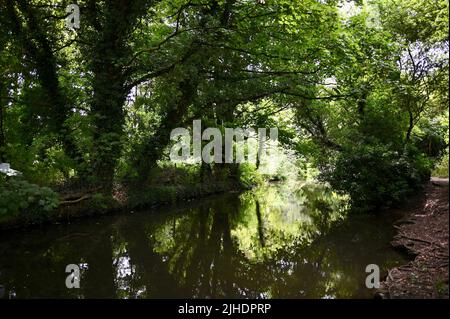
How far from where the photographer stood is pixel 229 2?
37.4 feet

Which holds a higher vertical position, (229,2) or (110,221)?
(229,2)

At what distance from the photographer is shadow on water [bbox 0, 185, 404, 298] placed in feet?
18.9

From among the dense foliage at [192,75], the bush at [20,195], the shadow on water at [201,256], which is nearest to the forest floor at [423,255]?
the shadow on water at [201,256]

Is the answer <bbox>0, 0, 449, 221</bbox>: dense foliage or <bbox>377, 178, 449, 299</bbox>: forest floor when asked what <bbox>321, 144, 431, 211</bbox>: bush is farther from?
<bbox>377, 178, 449, 299</bbox>: forest floor

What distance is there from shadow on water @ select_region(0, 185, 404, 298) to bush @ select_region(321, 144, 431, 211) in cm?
80

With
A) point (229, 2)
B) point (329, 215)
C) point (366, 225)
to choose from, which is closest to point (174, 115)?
point (229, 2)

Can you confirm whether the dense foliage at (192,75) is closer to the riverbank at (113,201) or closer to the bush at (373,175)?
the bush at (373,175)

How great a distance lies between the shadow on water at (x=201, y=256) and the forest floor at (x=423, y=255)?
0.36 m

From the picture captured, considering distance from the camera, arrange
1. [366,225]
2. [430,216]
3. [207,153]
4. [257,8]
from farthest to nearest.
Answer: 1. [207,153]
2. [257,8]
3. [366,225]
4. [430,216]

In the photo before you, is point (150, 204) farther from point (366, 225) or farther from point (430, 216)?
point (430, 216)

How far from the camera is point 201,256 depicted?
25.2 feet

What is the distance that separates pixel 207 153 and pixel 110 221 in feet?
27.0

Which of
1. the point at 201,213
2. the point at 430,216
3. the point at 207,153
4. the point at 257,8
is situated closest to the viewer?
the point at 430,216

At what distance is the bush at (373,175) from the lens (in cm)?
1094
